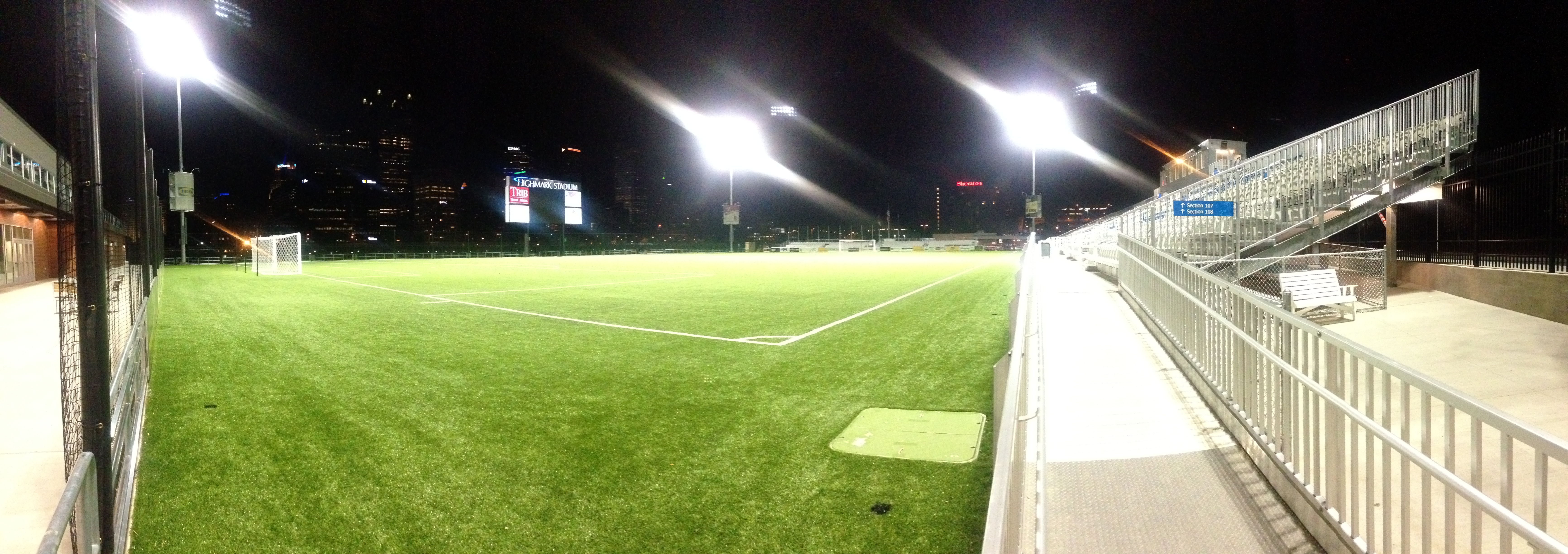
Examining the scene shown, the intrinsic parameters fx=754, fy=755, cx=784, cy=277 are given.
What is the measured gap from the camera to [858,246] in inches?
2675

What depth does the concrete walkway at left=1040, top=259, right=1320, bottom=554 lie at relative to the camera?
343 cm

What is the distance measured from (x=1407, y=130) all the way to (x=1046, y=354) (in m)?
12.2

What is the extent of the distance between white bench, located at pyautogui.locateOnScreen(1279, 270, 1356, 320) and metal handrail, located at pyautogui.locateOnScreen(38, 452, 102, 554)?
12959mm

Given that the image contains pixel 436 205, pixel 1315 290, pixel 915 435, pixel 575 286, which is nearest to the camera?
pixel 915 435

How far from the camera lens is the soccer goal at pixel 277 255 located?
104 feet

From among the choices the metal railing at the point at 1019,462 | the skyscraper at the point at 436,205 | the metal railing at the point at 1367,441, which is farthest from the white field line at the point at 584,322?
the skyscraper at the point at 436,205

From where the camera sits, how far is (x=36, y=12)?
213 inches

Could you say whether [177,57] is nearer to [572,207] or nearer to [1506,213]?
[1506,213]

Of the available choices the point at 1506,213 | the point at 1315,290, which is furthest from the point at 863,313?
the point at 1506,213

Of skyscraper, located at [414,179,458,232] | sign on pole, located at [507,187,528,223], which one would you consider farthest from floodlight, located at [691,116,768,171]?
skyscraper, located at [414,179,458,232]

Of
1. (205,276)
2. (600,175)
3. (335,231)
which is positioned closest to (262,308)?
(205,276)

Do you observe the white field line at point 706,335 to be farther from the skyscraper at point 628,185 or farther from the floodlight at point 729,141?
the skyscraper at point 628,185

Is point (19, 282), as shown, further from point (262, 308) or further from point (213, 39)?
point (262, 308)

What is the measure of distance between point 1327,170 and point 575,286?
17.6 metres
